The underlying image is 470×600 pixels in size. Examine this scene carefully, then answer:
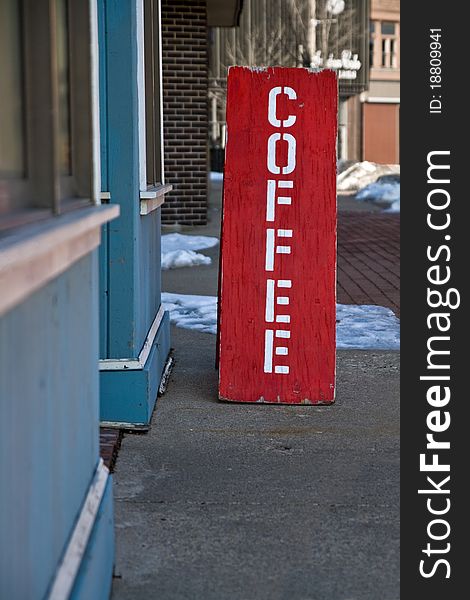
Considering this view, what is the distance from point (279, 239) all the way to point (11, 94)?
3.61m

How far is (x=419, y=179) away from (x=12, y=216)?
584 centimetres

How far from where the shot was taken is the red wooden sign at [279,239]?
603 cm

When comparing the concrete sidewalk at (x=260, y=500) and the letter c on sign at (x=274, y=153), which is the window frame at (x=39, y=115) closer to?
the concrete sidewalk at (x=260, y=500)

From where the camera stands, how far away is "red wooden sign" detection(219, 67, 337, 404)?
6.03 m

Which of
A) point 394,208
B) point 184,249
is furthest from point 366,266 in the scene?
point 394,208

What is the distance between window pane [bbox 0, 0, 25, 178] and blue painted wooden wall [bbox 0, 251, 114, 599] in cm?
30

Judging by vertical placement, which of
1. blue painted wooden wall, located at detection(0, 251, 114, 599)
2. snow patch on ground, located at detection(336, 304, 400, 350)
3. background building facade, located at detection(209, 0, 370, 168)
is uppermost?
background building facade, located at detection(209, 0, 370, 168)

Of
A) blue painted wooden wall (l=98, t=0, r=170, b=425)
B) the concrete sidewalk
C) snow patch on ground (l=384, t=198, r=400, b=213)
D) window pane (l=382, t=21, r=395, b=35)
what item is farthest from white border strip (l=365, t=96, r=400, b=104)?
blue painted wooden wall (l=98, t=0, r=170, b=425)

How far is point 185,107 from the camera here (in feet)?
55.3

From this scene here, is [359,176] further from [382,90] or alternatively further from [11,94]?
[11,94]

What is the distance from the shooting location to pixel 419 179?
7.92 m

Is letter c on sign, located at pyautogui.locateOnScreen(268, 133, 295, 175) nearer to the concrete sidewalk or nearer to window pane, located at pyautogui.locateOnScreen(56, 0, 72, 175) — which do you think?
the concrete sidewalk

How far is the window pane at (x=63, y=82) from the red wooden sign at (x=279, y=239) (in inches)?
108

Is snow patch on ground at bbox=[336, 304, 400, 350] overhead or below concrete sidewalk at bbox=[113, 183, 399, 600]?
below
